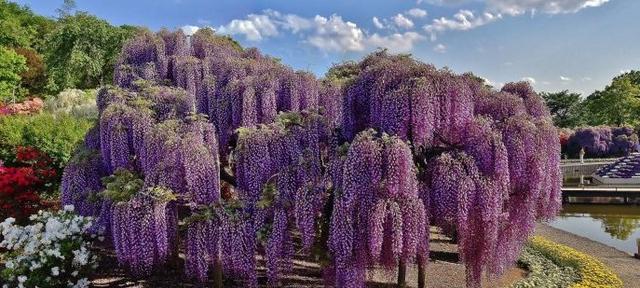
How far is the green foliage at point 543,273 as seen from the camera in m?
11.6

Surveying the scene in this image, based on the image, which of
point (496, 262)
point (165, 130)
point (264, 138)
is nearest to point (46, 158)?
point (165, 130)

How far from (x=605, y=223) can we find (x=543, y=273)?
13498mm

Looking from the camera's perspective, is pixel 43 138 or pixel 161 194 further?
pixel 43 138

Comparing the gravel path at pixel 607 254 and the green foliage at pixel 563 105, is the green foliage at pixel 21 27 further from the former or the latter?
the green foliage at pixel 563 105

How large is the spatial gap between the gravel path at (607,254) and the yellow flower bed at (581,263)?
341mm

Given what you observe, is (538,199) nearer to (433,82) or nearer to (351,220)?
(433,82)

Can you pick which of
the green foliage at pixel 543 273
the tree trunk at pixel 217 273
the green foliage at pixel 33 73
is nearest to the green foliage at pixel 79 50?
the green foliage at pixel 33 73

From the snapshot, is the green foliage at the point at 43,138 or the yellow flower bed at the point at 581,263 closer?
the yellow flower bed at the point at 581,263

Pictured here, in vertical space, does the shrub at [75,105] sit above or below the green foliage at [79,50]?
below

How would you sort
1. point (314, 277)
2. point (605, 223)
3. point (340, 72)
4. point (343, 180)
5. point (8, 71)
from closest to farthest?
point (343, 180) → point (314, 277) → point (340, 72) → point (605, 223) → point (8, 71)

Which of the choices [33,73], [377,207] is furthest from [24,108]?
[377,207]

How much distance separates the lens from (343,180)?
23.5 ft

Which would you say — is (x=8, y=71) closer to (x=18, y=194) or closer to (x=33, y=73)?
(x=33, y=73)

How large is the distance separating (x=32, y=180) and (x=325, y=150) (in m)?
7.91
